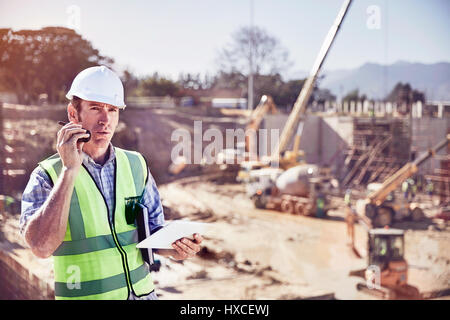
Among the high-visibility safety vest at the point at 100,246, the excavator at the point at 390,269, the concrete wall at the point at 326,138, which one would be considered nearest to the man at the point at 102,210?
the high-visibility safety vest at the point at 100,246

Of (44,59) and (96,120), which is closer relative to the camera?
(96,120)

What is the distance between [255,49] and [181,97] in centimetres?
104

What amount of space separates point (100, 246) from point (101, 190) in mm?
203

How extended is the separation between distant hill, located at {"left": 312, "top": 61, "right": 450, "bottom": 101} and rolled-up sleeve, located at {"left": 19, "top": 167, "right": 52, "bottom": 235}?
15.8 feet

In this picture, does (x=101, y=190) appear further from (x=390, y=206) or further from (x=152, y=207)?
(x=390, y=206)

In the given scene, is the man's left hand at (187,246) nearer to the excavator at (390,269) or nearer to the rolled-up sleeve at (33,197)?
the rolled-up sleeve at (33,197)

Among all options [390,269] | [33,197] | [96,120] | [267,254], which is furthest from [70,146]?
[267,254]

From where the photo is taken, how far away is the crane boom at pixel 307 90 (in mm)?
4651

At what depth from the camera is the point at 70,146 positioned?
4.97ft

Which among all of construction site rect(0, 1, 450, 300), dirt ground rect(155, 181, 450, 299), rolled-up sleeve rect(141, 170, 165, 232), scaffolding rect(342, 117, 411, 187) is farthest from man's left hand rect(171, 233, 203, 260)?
scaffolding rect(342, 117, 411, 187)

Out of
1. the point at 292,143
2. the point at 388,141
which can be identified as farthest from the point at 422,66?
the point at 388,141
